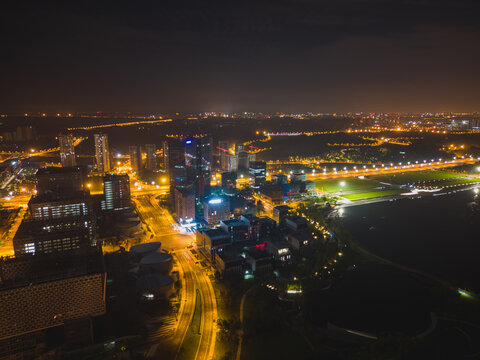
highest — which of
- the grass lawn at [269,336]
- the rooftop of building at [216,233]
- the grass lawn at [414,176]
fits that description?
the rooftop of building at [216,233]

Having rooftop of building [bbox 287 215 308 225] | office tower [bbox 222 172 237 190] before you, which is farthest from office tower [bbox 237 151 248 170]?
rooftop of building [bbox 287 215 308 225]

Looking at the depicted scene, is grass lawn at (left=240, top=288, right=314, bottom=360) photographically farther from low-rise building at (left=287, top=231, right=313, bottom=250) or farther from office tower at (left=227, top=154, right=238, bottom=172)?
office tower at (left=227, top=154, right=238, bottom=172)

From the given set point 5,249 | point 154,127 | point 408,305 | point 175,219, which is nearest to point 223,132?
point 154,127

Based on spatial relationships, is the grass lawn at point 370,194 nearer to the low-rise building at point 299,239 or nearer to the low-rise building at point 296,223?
the low-rise building at point 296,223

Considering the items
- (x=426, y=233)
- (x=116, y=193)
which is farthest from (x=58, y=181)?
(x=426, y=233)

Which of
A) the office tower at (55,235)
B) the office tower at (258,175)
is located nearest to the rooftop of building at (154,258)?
the office tower at (55,235)

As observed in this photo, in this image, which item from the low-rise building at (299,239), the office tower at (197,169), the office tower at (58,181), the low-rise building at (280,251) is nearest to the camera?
the low-rise building at (280,251)
